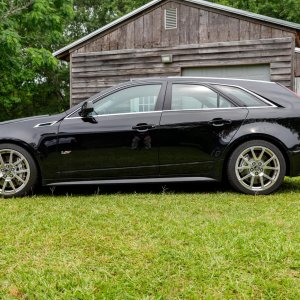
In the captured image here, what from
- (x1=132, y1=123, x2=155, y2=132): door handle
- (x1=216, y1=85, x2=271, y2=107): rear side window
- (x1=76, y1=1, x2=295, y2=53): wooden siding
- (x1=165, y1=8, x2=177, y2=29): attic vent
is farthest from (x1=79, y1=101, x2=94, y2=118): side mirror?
(x1=165, y1=8, x2=177, y2=29): attic vent

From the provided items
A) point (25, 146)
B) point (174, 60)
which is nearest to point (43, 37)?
point (174, 60)

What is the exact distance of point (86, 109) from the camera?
4.79 metres

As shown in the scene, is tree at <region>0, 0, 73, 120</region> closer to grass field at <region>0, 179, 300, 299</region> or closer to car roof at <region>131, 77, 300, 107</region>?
car roof at <region>131, 77, 300, 107</region>

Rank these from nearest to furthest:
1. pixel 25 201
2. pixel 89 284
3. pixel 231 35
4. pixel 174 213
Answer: pixel 89 284 < pixel 174 213 < pixel 25 201 < pixel 231 35

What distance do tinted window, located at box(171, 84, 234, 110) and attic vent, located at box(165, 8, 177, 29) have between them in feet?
24.5

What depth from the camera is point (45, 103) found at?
27.1 m

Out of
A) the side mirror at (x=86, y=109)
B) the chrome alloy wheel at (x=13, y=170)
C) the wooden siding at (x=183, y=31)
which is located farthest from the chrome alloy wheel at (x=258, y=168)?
the wooden siding at (x=183, y=31)

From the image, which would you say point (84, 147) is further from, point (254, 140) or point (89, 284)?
point (89, 284)

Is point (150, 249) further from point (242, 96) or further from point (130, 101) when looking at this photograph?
point (242, 96)

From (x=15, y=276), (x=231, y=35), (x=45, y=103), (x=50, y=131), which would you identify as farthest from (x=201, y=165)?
(x=45, y=103)

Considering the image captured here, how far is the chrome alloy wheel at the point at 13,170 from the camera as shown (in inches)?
188

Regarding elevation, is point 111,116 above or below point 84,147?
above

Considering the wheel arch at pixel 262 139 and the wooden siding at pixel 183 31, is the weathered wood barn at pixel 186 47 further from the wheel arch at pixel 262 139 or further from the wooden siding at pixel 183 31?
the wheel arch at pixel 262 139

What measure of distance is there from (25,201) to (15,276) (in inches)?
90.8
